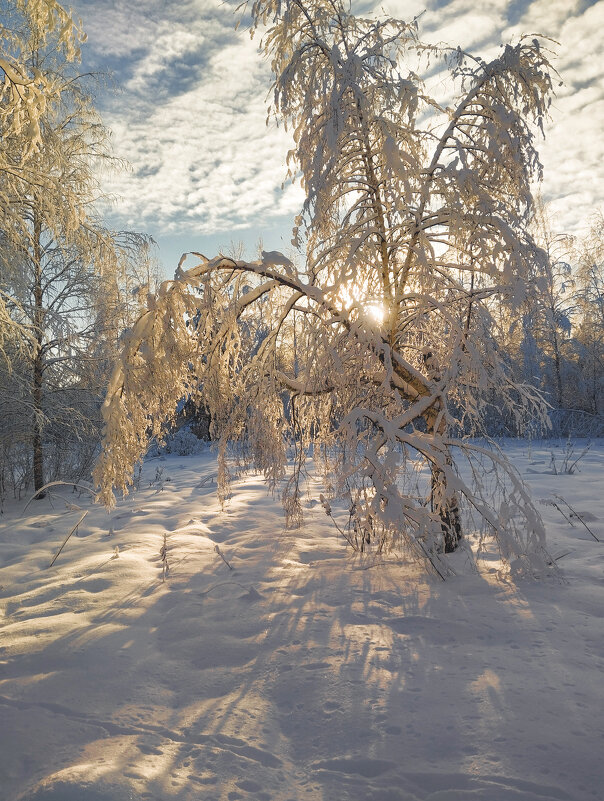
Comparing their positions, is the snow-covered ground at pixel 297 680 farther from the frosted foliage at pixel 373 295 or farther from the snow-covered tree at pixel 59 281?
the snow-covered tree at pixel 59 281

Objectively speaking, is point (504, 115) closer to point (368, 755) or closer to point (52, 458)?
point (368, 755)

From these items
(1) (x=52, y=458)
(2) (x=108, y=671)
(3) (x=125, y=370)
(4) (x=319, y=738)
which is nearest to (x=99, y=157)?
(1) (x=52, y=458)

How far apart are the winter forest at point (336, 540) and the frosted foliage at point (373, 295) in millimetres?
29

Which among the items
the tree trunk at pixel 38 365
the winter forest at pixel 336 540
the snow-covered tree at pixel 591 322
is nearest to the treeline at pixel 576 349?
the snow-covered tree at pixel 591 322

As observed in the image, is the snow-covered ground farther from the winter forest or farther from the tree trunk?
the tree trunk

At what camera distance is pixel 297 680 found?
250cm

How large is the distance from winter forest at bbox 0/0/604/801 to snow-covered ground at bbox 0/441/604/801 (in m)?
0.01

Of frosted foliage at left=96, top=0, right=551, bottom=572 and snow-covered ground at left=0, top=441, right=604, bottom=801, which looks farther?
frosted foliage at left=96, top=0, right=551, bottom=572

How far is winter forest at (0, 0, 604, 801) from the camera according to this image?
1980 mm

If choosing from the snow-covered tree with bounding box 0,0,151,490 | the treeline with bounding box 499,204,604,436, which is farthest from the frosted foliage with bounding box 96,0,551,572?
the treeline with bounding box 499,204,604,436

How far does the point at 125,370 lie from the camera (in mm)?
3762

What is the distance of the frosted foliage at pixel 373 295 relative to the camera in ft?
12.3

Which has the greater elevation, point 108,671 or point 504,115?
point 504,115

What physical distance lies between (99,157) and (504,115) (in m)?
7.50
